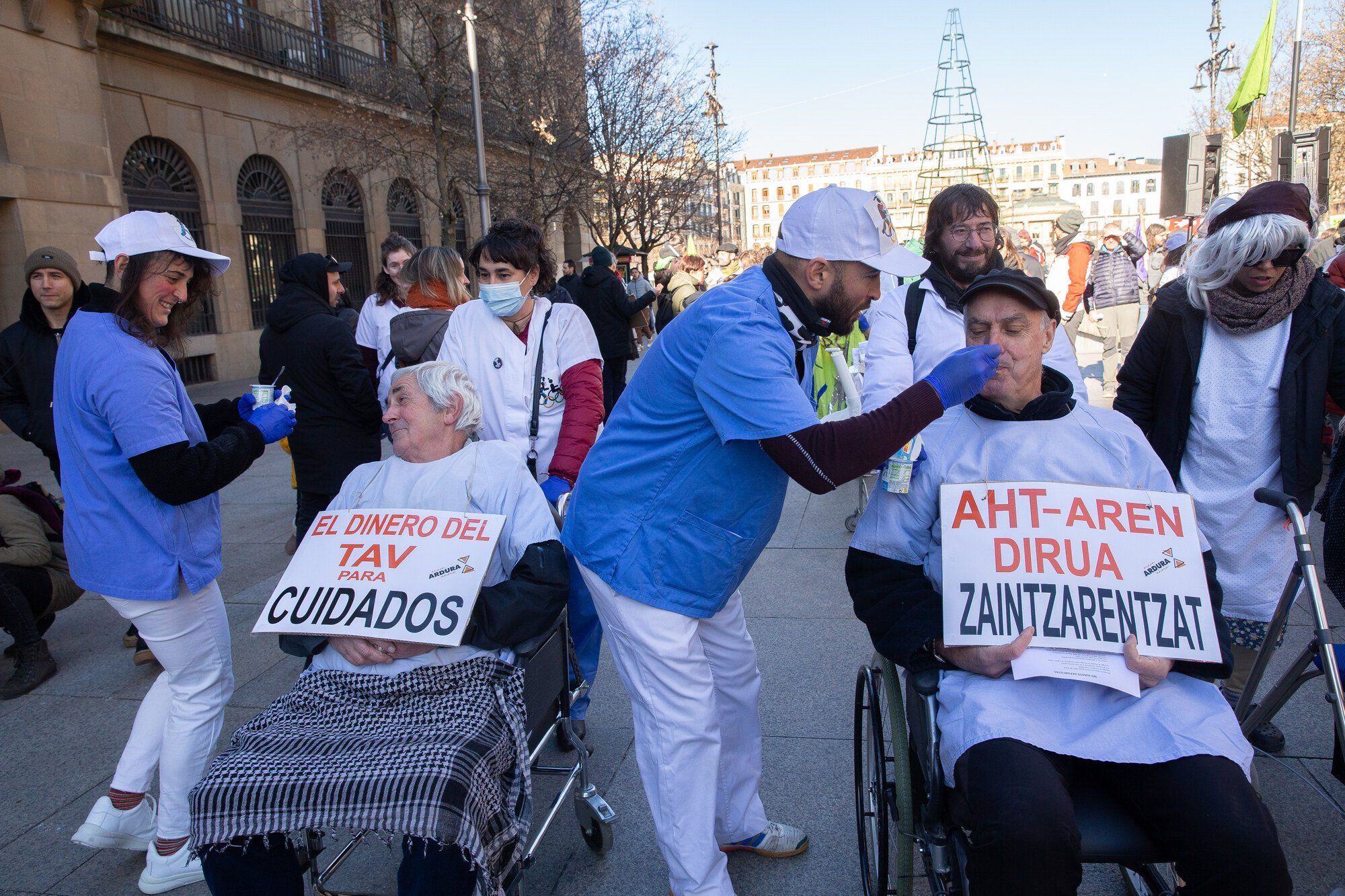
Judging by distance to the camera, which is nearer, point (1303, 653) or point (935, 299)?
point (1303, 653)

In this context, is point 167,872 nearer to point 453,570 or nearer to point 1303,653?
point 453,570

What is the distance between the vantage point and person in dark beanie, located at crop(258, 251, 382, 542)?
13.3 ft

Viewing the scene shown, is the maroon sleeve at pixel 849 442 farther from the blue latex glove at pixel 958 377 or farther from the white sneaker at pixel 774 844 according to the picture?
the white sneaker at pixel 774 844


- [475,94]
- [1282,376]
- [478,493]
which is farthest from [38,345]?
[475,94]

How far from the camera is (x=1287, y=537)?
2822 millimetres

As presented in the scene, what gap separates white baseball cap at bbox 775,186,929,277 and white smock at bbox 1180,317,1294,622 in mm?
1419

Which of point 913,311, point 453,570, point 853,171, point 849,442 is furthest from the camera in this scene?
point 853,171

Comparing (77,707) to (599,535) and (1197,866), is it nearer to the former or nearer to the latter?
(599,535)

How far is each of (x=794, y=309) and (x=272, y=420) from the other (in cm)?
181

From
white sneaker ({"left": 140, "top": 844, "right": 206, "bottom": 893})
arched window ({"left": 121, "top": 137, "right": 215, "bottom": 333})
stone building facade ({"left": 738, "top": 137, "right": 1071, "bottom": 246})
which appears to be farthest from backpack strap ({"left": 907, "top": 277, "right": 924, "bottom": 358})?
stone building facade ({"left": 738, "top": 137, "right": 1071, "bottom": 246})

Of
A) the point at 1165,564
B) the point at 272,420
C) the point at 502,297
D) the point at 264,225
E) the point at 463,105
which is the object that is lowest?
the point at 1165,564

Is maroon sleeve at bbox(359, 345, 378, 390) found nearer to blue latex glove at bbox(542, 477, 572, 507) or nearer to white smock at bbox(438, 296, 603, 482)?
white smock at bbox(438, 296, 603, 482)

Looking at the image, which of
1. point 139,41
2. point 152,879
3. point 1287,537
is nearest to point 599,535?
point 152,879

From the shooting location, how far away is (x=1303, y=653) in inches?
95.7
